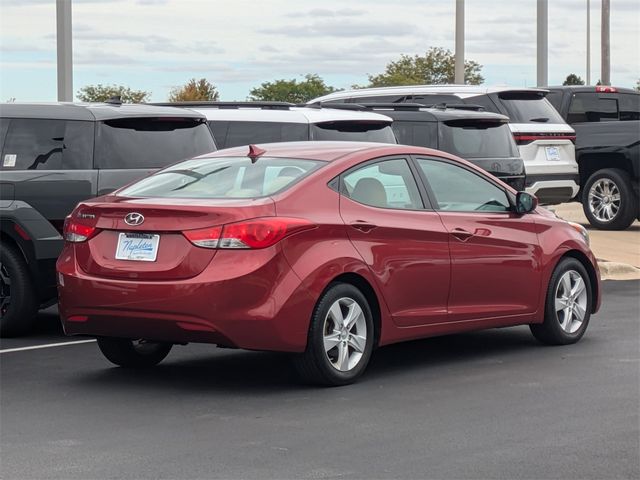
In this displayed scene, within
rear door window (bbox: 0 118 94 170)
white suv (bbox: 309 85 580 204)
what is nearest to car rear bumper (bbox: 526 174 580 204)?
white suv (bbox: 309 85 580 204)

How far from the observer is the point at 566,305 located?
1073 centimetres

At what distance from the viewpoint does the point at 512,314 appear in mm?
10188

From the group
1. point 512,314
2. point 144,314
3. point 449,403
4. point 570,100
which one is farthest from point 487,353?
point 570,100

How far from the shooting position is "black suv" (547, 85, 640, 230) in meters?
21.1

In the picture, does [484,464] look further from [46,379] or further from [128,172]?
[128,172]

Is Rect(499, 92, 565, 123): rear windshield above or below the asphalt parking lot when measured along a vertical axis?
above

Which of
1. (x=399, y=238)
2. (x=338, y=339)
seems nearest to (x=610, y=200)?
Answer: (x=399, y=238)

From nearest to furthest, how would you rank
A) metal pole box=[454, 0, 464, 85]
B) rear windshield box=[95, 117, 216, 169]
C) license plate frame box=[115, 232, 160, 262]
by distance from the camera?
1. license plate frame box=[115, 232, 160, 262]
2. rear windshield box=[95, 117, 216, 169]
3. metal pole box=[454, 0, 464, 85]

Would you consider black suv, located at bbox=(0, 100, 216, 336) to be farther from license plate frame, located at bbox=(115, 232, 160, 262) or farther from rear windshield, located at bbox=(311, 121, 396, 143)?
rear windshield, located at bbox=(311, 121, 396, 143)

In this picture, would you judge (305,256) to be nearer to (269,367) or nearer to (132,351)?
(269,367)

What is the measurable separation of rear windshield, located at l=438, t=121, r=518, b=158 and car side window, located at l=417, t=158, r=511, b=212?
5.92 m

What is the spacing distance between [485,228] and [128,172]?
2988mm

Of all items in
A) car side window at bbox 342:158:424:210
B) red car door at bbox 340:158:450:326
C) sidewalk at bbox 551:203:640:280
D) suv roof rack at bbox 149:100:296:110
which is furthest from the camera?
sidewalk at bbox 551:203:640:280

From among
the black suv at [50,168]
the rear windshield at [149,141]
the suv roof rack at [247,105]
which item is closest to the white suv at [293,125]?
the suv roof rack at [247,105]
